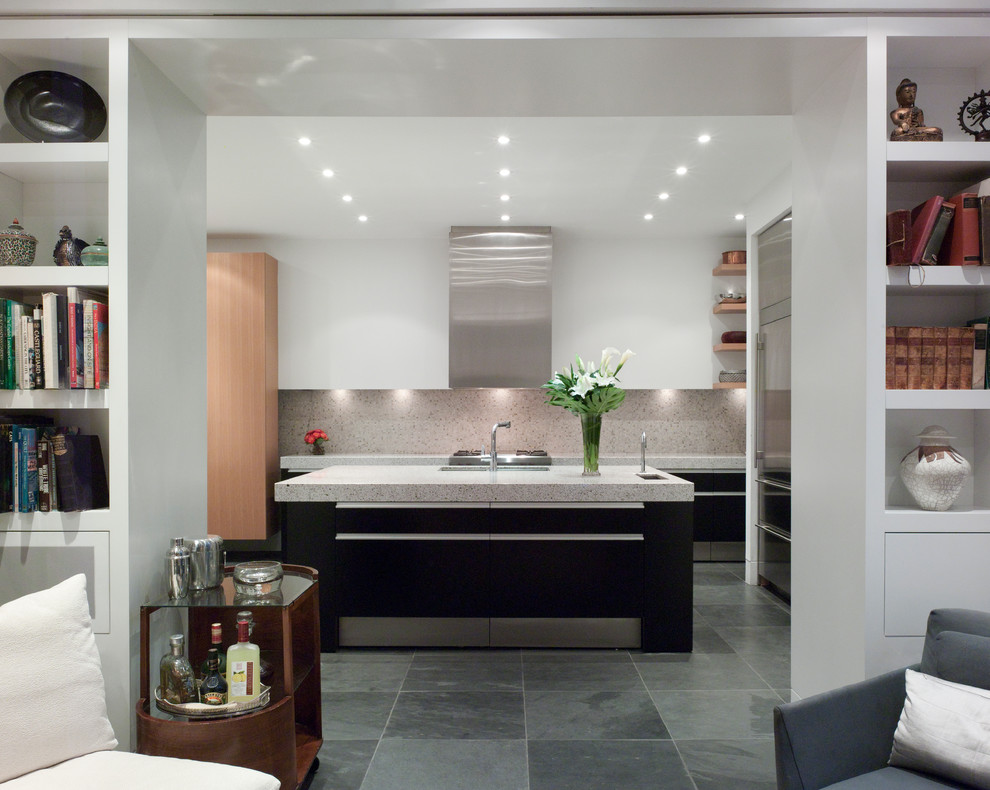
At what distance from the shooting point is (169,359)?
2.34 m

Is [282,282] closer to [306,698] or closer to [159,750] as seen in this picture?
[306,698]

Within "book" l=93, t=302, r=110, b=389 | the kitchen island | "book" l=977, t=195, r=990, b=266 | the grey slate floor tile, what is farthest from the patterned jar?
"book" l=977, t=195, r=990, b=266

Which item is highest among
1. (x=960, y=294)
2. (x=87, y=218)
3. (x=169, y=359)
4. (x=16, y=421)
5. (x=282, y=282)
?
(x=282, y=282)

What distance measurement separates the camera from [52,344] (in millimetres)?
2041

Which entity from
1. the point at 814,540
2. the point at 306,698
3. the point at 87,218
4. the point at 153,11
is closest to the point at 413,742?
the point at 306,698

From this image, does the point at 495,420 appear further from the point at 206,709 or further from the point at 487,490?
the point at 206,709

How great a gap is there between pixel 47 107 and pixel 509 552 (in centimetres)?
277

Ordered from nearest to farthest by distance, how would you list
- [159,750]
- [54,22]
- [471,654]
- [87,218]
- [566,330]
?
[159,750], [54,22], [87,218], [471,654], [566,330]

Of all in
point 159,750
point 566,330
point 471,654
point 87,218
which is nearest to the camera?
point 159,750

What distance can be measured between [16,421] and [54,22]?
4.13 feet

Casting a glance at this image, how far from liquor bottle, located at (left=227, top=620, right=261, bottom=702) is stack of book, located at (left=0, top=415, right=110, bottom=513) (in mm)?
634

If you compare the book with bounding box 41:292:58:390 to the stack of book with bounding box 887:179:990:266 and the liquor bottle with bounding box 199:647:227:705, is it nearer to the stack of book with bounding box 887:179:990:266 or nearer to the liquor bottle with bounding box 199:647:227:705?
the liquor bottle with bounding box 199:647:227:705

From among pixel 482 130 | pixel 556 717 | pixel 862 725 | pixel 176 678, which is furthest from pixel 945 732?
pixel 482 130

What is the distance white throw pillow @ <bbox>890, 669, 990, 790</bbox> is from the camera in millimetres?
1524
